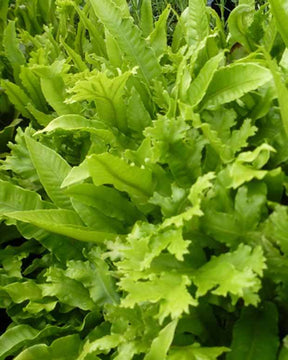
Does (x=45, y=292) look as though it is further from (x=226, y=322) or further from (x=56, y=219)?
(x=226, y=322)

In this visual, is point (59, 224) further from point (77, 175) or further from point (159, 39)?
point (159, 39)

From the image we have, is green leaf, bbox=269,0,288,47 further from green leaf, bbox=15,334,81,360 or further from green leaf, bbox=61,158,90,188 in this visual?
green leaf, bbox=15,334,81,360

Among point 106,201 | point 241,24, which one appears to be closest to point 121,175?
point 106,201

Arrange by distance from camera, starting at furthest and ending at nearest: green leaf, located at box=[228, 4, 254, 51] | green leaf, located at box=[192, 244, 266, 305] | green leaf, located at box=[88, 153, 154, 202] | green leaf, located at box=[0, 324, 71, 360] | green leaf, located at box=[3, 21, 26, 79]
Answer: green leaf, located at box=[3, 21, 26, 79]
green leaf, located at box=[228, 4, 254, 51]
green leaf, located at box=[0, 324, 71, 360]
green leaf, located at box=[88, 153, 154, 202]
green leaf, located at box=[192, 244, 266, 305]

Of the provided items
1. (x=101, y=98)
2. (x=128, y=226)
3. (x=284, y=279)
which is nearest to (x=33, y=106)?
(x=101, y=98)

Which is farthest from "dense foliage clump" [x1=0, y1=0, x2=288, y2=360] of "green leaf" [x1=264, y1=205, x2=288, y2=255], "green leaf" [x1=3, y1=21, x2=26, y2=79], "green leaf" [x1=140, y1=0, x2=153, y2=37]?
"green leaf" [x1=3, y1=21, x2=26, y2=79]

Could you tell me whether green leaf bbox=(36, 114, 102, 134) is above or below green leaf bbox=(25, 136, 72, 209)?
→ above

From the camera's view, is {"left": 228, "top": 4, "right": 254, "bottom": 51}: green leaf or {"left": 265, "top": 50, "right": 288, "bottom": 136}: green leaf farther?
{"left": 228, "top": 4, "right": 254, "bottom": 51}: green leaf

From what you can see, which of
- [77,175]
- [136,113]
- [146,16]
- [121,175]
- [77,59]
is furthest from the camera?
[146,16]
